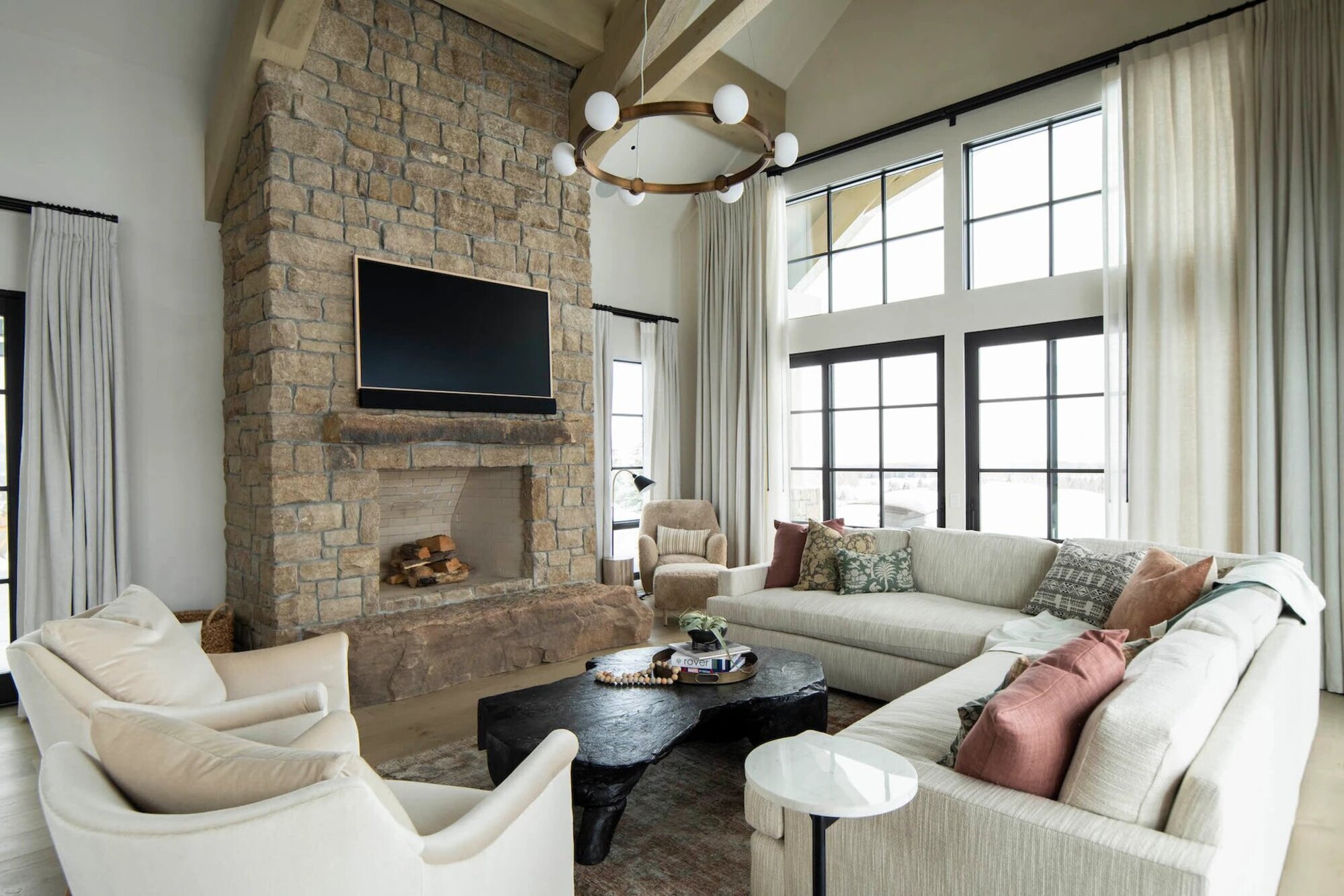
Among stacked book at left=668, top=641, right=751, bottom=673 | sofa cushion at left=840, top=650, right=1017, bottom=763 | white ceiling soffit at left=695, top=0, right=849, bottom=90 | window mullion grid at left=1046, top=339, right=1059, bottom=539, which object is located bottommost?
stacked book at left=668, top=641, right=751, bottom=673

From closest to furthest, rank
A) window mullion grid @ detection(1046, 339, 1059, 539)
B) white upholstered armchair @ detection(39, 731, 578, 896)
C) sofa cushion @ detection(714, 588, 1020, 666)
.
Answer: white upholstered armchair @ detection(39, 731, 578, 896) → sofa cushion @ detection(714, 588, 1020, 666) → window mullion grid @ detection(1046, 339, 1059, 539)

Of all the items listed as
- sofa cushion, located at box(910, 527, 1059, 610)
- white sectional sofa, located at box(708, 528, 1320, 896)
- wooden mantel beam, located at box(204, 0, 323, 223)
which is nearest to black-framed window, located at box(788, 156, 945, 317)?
sofa cushion, located at box(910, 527, 1059, 610)

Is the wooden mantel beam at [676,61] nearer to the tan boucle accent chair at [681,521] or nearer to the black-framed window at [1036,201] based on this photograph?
the black-framed window at [1036,201]

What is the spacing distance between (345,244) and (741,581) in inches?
110

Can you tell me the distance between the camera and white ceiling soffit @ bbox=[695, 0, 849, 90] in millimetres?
5438

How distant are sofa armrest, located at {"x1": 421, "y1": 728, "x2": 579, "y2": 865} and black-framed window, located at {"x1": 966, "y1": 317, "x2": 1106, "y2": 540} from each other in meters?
3.92

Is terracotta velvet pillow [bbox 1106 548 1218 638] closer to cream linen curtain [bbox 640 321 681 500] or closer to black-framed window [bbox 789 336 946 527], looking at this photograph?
black-framed window [bbox 789 336 946 527]

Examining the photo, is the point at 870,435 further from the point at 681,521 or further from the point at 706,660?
the point at 706,660

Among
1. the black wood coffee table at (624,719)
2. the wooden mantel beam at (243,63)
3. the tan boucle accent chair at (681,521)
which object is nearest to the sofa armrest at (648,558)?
the tan boucle accent chair at (681,521)

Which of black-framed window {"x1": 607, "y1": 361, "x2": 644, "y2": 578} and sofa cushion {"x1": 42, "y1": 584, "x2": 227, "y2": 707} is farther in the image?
black-framed window {"x1": 607, "y1": 361, "x2": 644, "y2": 578}

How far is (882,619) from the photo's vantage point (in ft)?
11.7

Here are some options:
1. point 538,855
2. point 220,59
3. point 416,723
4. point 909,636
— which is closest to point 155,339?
point 220,59

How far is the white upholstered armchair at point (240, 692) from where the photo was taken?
1.75 meters

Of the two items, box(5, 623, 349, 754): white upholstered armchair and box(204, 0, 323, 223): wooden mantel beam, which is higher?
box(204, 0, 323, 223): wooden mantel beam
